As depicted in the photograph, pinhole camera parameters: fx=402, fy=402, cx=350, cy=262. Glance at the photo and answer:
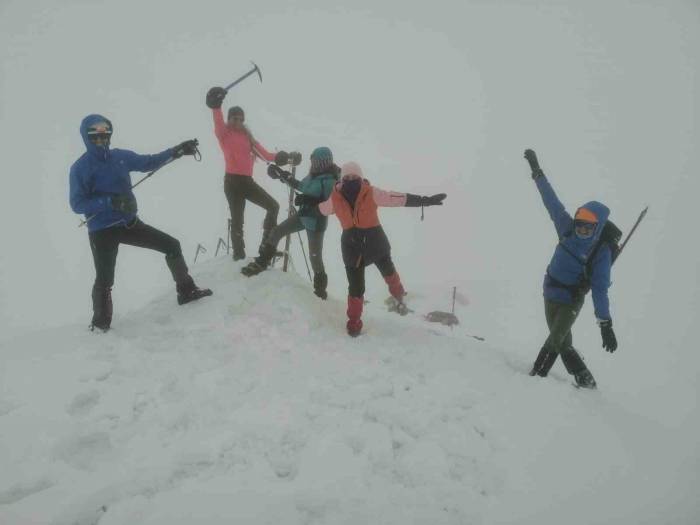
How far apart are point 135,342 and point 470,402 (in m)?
4.51

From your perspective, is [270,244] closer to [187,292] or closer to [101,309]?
[187,292]

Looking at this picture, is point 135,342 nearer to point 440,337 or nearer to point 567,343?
point 440,337

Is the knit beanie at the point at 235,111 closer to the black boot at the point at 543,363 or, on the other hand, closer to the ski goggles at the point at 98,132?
the ski goggles at the point at 98,132

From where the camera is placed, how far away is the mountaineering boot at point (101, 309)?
5.89m

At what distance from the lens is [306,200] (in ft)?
22.5

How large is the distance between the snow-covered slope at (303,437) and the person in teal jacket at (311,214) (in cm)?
156

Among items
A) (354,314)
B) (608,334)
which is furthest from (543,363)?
(354,314)

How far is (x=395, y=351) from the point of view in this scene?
19.7 ft

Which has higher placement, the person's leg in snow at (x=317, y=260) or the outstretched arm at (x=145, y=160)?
the outstretched arm at (x=145, y=160)

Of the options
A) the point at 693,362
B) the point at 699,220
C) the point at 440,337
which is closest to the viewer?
the point at 440,337

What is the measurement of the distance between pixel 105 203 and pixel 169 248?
1097mm

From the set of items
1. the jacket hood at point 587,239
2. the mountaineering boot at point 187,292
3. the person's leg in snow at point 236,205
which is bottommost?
the mountaineering boot at point 187,292

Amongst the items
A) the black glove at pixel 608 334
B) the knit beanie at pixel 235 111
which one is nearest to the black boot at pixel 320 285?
the knit beanie at pixel 235 111

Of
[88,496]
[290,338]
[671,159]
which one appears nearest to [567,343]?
[290,338]
